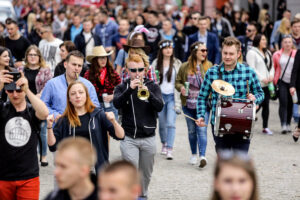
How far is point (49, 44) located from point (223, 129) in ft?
19.6

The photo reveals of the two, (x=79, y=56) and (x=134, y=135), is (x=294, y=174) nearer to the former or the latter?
(x=134, y=135)

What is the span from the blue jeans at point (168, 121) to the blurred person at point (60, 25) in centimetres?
1037

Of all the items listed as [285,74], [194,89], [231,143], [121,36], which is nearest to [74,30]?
[121,36]

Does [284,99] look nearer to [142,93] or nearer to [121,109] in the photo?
[121,109]

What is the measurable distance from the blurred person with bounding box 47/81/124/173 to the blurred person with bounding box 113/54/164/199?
3.57 ft

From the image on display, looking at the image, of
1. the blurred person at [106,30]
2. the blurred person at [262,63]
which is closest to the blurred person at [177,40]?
the blurred person at [106,30]

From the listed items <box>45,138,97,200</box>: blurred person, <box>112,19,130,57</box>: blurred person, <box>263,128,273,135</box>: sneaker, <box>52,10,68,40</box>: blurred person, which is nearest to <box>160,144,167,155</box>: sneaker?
<box>263,128,273,135</box>: sneaker

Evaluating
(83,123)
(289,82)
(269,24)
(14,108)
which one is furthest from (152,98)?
(269,24)

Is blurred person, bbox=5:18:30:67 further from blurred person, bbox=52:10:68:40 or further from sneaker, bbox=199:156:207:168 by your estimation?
blurred person, bbox=52:10:68:40

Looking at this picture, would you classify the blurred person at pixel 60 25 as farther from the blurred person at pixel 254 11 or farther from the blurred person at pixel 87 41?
the blurred person at pixel 254 11

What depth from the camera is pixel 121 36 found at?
15672mm

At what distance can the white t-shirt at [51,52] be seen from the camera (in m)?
11.6

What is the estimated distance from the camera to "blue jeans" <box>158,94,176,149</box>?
9.99 metres

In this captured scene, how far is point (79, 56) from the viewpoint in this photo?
746 cm
